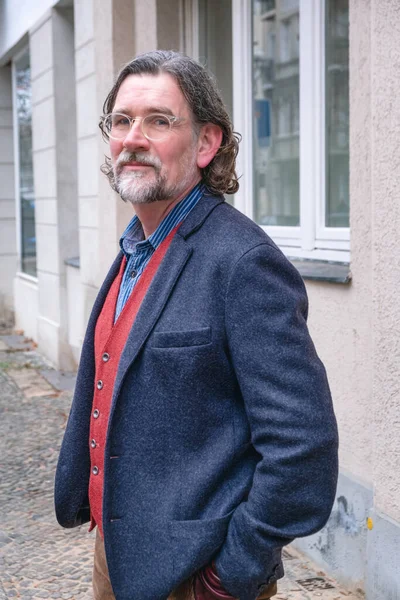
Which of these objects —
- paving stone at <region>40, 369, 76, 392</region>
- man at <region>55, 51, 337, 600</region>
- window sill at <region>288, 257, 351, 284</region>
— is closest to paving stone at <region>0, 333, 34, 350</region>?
paving stone at <region>40, 369, 76, 392</region>

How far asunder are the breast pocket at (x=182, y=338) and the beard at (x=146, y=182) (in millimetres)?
322

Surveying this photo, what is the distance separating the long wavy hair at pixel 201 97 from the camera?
198 cm

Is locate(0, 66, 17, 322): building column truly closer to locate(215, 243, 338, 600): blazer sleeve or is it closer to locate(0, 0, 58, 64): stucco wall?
locate(0, 0, 58, 64): stucco wall

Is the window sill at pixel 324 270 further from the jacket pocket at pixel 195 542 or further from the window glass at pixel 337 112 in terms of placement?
the jacket pocket at pixel 195 542

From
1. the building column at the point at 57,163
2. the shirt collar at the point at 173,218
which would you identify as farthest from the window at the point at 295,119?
the building column at the point at 57,163

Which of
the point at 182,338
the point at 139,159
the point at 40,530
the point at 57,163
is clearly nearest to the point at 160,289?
the point at 182,338

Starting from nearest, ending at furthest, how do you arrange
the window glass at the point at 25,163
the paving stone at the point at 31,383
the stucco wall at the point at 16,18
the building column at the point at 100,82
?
the building column at the point at 100,82
the paving stone at the point at 31,383
the stucco wall at the point at 16,18
the window glass at the point at 25,163

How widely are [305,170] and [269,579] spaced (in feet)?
9.50

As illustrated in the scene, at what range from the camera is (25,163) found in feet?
36.5

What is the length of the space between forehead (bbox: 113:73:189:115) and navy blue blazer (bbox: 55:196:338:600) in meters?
0.24

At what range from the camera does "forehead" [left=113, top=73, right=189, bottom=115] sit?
194 centimetres

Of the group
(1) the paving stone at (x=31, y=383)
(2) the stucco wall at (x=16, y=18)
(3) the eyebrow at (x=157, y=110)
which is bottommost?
(1) the paving stone at (x=31, y=383)

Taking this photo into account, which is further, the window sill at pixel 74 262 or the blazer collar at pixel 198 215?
the window sill at pixel 74 262

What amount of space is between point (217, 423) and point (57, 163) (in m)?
7.33
